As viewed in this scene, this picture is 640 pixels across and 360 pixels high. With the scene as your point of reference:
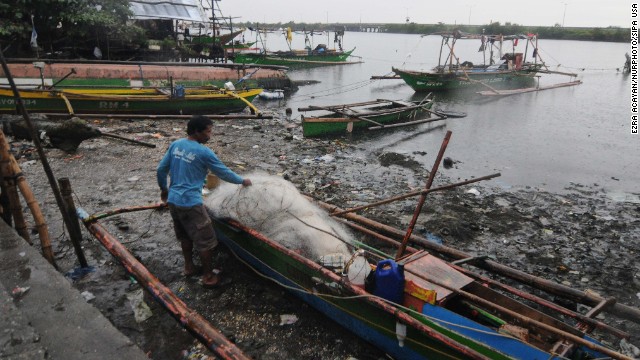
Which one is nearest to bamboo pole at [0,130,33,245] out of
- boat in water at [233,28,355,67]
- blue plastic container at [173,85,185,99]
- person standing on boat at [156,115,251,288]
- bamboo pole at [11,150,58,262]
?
bamboo pole at [11,150,58,262]

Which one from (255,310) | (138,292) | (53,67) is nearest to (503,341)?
(255,310)

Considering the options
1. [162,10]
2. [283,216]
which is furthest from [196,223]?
[162,10]

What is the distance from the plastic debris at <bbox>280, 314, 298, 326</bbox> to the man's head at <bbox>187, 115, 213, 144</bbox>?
2038mm

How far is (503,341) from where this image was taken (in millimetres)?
3031

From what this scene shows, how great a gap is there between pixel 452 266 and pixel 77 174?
7.25 meters

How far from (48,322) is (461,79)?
78.0 feet

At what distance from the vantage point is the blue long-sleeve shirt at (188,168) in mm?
4059

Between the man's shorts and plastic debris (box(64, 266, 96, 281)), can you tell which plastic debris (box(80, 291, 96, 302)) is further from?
the man's shorts

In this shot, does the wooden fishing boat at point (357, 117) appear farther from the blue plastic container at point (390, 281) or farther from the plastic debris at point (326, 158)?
the blue plastic container at point (390, 281)

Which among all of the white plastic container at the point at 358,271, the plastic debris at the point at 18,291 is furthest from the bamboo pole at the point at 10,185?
the white plastic container at the point at 358,271

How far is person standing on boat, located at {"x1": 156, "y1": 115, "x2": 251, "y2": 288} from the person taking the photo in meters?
4.06

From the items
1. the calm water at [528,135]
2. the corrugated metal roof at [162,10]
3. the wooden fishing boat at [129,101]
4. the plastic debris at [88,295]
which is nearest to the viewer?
the plastic debris at [88,295]

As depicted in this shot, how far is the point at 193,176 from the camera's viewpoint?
4.14m

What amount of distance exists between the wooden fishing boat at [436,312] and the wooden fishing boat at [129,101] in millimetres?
9007
